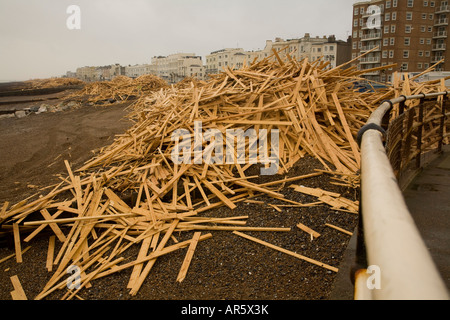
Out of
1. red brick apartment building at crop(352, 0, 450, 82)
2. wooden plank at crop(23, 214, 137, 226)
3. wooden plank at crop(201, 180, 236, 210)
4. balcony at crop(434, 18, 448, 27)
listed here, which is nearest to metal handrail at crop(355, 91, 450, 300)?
wooden plank at crop(201, 180, 236, 210)

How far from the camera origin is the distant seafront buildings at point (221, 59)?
7950cm

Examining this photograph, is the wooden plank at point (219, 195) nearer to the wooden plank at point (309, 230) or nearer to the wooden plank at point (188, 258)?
the wooden plank at point (188, 258)

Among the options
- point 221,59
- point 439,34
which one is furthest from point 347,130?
point 221,59

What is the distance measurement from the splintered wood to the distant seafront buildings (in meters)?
11.3

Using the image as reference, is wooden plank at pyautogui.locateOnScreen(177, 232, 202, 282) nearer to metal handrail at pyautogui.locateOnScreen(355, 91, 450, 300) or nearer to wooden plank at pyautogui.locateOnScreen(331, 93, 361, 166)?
metal handrail at pyautogui.locateOnScreen(355, 91, 450, 300)

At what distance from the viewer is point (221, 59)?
11269cm

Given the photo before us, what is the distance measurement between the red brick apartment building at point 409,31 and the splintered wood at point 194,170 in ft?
217

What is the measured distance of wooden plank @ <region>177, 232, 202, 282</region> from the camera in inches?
137

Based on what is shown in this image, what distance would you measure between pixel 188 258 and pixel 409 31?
7836cm

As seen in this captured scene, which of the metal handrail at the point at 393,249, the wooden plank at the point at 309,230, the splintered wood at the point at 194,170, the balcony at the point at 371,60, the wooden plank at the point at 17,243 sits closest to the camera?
the metal handrail at the point at 393,249

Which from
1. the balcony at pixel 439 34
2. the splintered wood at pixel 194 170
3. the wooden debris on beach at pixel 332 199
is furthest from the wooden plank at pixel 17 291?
the balcony at pixel 439 34

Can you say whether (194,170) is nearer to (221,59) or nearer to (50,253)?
(50,253)
